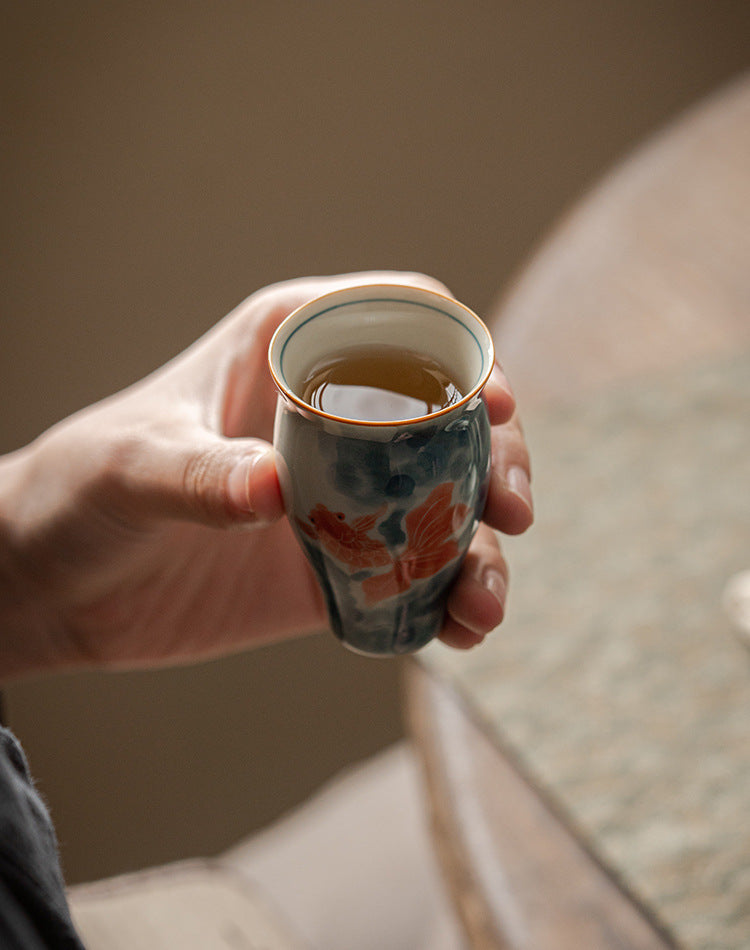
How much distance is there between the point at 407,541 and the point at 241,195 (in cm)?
135

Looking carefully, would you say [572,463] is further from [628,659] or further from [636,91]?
[636,91]

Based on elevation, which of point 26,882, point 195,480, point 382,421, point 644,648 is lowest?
point 644,648

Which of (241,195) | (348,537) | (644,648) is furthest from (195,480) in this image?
(241,195)

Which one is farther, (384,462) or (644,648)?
(644,648)

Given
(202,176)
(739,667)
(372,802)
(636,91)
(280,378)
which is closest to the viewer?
(280,378)

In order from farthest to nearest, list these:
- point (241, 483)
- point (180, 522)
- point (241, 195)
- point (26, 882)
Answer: point (241, 195) < point (180, 522) < point (241, 483) < point (26, 882)

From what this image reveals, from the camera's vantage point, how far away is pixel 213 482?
0.59 metres

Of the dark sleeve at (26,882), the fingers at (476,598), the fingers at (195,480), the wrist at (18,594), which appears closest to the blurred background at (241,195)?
the wrist at (18,594)

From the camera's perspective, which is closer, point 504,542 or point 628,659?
point 628,659

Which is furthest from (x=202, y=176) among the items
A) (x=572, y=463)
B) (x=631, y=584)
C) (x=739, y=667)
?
(x=739, y=667)

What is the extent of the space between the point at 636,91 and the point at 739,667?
180 centimetres

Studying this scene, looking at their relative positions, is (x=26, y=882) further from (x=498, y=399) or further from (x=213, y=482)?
(x=498, y=399)

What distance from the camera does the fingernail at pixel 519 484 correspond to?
2.11 ft

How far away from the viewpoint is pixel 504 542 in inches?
37.0
